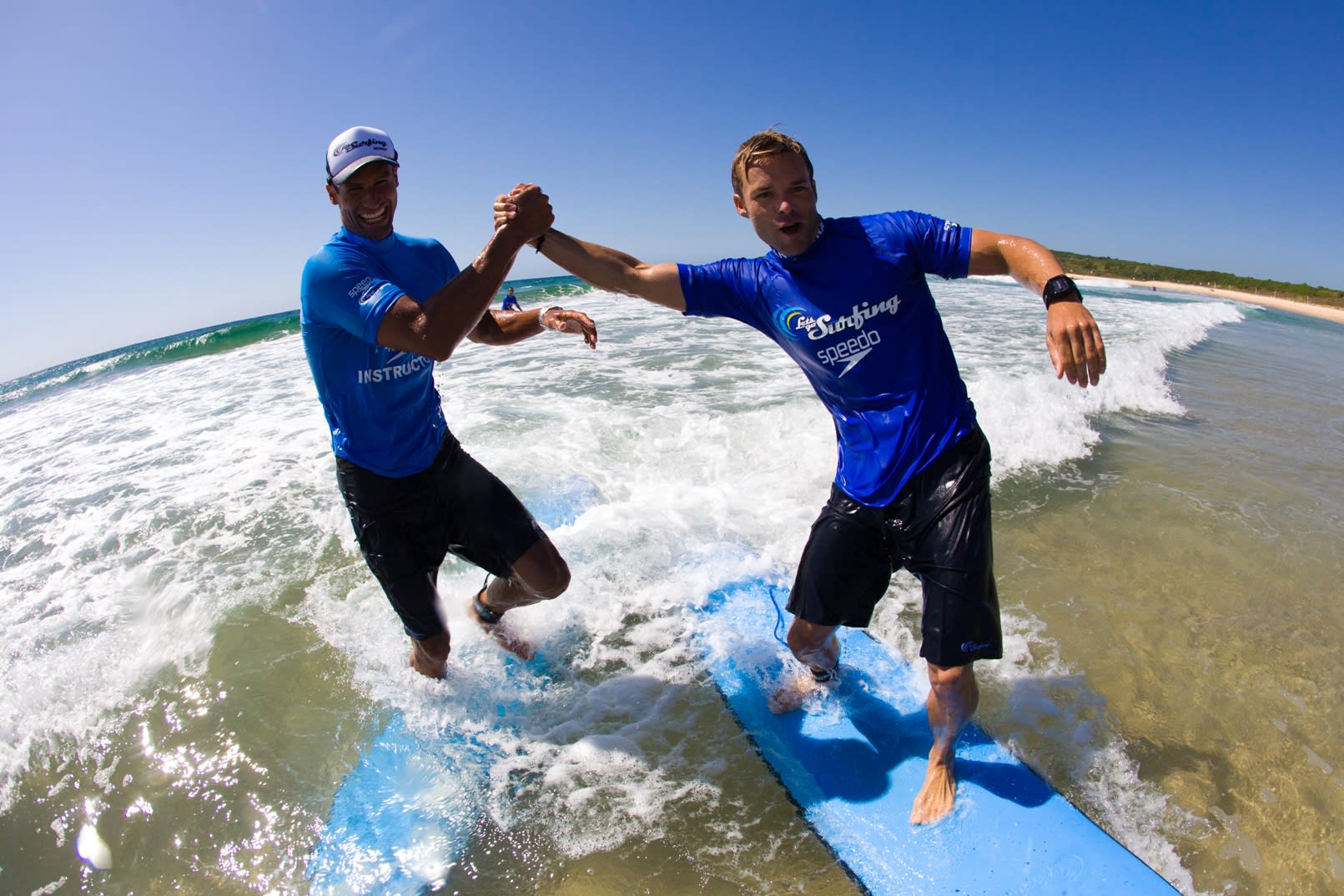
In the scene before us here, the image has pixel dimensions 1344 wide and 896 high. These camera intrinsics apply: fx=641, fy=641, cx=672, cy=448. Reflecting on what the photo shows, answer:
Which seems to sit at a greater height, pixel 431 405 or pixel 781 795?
pixel 431 405

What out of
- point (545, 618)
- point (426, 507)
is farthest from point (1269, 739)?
point (426, 507)

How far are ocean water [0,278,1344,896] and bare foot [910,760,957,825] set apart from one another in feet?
1.28

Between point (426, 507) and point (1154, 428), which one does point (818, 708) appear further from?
point (1154, 428)

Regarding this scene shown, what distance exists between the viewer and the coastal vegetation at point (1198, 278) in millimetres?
35656

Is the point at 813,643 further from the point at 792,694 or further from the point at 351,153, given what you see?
the point at 351,153

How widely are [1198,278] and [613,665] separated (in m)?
60.8

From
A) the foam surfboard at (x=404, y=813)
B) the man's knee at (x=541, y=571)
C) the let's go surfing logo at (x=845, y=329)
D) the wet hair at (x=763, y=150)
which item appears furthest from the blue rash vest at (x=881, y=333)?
the foam surfboard at (x=404, y=813)

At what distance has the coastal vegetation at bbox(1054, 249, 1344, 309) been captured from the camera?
117 feet

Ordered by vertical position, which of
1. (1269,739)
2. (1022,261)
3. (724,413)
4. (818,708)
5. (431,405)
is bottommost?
(1269,739)

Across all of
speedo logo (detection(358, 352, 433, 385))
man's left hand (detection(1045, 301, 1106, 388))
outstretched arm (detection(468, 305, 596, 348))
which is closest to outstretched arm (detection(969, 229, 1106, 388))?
man's left hand (detection(1045, 301, 1106, 388))

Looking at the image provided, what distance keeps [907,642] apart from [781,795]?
136 centimetres

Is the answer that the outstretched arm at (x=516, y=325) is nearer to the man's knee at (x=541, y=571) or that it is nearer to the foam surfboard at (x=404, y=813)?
the man's knee at (x=541, y=571)

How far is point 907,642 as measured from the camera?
3.59 m

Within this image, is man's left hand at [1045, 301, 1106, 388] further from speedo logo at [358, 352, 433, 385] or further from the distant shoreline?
the distant shoreline
